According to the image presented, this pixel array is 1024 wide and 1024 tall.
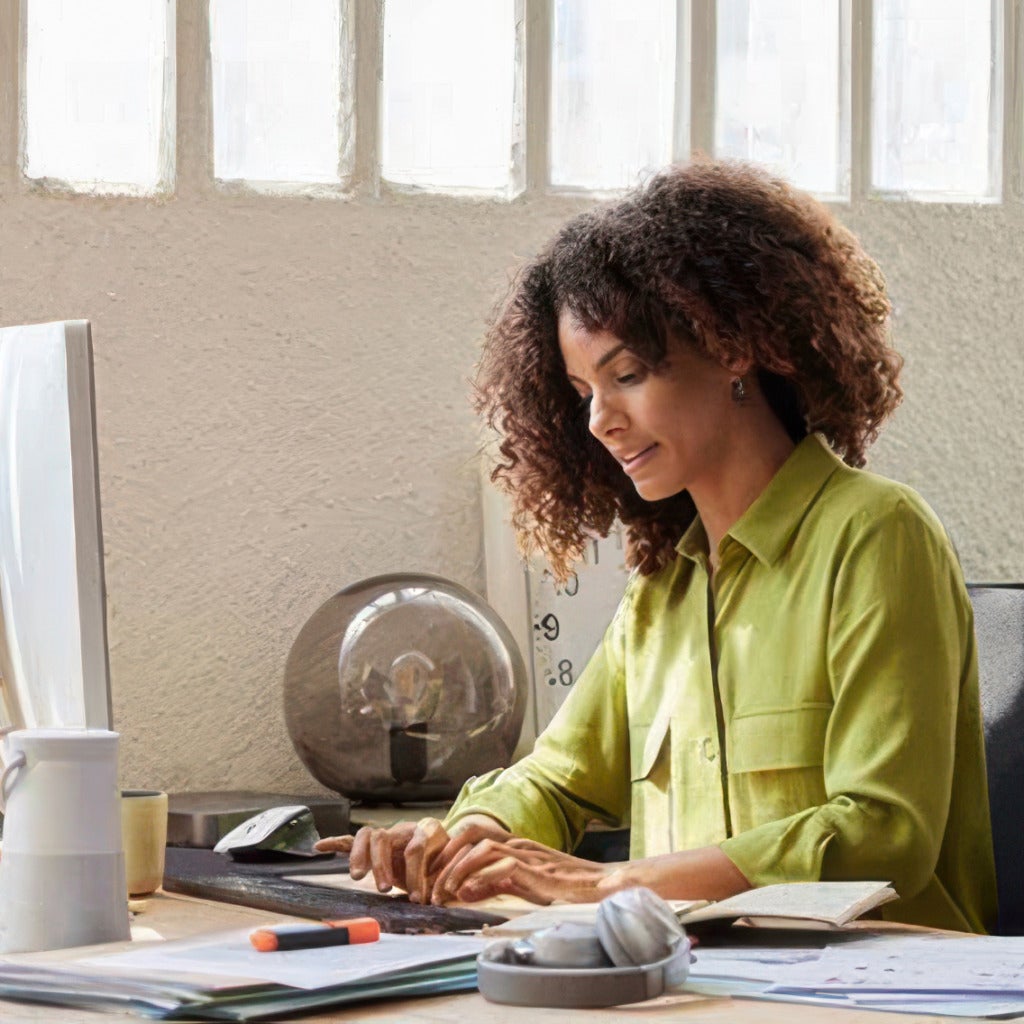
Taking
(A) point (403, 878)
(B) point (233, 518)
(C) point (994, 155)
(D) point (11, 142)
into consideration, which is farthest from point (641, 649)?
(C) point (994, 155)

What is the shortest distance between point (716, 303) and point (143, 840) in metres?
0.71

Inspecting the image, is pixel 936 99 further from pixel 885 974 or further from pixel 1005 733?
pixel 885 974

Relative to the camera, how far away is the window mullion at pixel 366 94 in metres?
2.55

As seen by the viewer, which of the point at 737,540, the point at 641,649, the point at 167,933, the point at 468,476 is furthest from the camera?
the point at 468,476

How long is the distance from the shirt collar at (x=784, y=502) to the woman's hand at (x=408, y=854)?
39 cm

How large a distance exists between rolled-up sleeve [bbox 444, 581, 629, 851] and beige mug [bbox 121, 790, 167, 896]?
33 centimetres

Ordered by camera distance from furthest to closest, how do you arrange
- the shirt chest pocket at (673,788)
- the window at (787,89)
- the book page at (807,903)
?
the window at (787,89) → the shirt chest pocket at (673,788) → the book page at (807,903)

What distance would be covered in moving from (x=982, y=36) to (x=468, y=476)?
1.14 metres

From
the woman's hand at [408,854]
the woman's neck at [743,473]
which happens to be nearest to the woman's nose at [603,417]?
the woman's neck at [743,473]

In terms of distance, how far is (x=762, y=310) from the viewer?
5.38 ft

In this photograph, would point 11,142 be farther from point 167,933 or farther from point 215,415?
point 167,933

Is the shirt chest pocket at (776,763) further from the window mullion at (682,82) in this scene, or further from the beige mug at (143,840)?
the window mullion at (682,82)

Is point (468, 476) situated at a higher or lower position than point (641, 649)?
higher

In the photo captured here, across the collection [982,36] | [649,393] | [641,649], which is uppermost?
[982,36]
